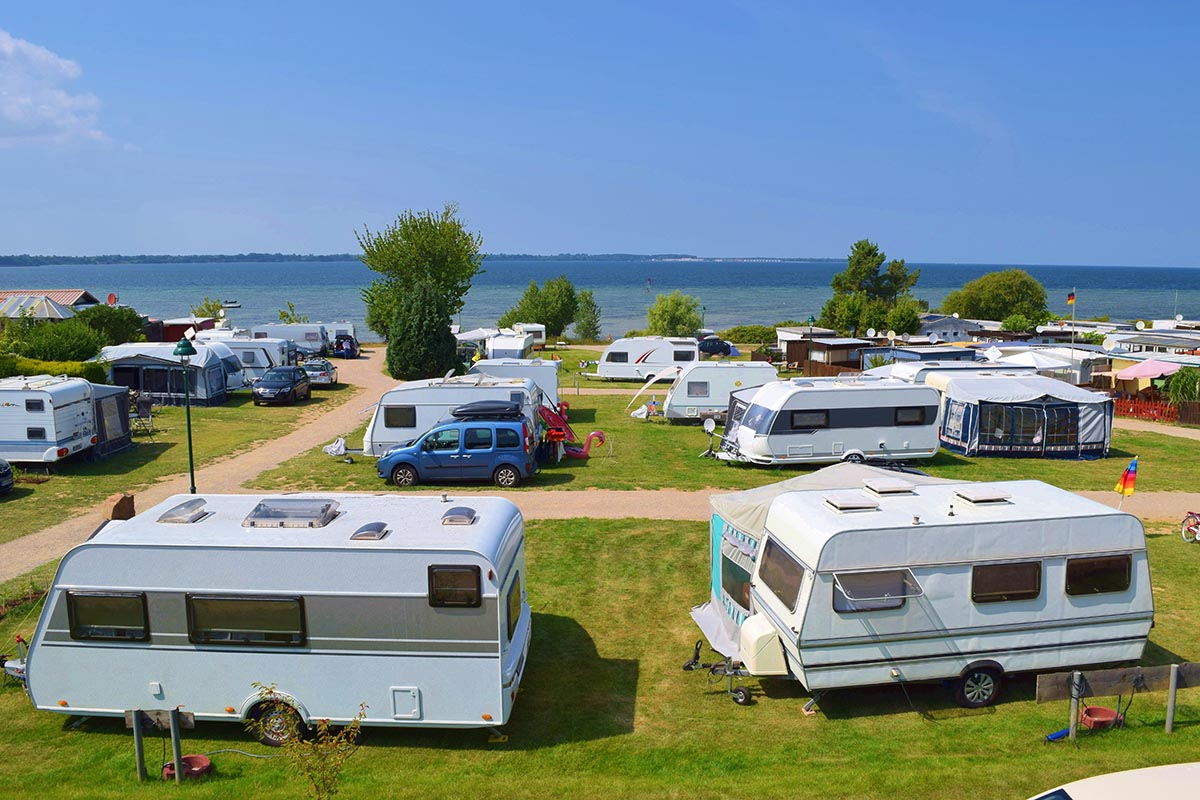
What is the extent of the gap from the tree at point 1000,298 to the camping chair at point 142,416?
61741mm

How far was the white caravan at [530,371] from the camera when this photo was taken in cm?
2623

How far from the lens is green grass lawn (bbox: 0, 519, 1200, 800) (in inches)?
Result: 292

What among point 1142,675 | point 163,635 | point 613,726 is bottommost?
point 613,726

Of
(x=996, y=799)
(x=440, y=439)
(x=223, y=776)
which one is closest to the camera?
(x=996, y=799)

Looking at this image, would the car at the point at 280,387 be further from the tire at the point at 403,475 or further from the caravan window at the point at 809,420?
the caravan window at the point at 809,420

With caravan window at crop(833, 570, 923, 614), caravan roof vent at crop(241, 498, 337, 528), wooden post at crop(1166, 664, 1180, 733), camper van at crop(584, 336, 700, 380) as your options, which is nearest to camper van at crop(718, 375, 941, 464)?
caravan window at crop(833, 570, 923, 614)

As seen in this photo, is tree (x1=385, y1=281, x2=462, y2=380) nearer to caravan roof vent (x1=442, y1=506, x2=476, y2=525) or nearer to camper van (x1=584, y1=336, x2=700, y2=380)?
camper van (x1=584, y1=336, x2=700, y2=380)

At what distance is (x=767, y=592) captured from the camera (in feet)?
29.8

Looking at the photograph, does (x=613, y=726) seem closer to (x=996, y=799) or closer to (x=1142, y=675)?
(x=996, y=799)

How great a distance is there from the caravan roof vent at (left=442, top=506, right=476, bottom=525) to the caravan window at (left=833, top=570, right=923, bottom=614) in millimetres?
3591

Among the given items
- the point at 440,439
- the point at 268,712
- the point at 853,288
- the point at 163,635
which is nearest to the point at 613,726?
the point at 268,712

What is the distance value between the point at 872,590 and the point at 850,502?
3.27 ft

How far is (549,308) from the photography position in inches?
2345

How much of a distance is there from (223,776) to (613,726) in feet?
11.8
